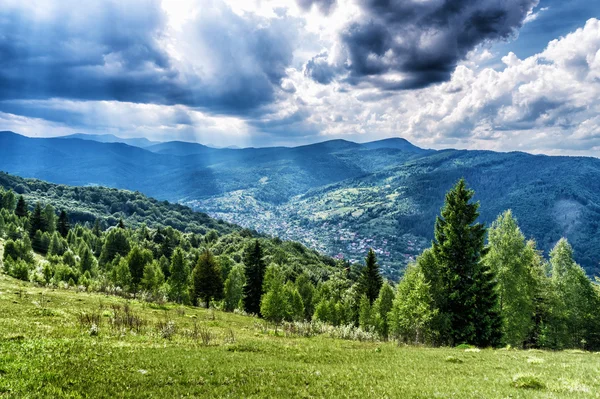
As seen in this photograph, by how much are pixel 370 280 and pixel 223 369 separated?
7352cm

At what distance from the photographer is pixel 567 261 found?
55.5 metres

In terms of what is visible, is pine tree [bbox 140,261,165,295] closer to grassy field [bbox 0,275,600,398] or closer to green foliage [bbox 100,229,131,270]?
grassy field [bbox 0,275,600,398]

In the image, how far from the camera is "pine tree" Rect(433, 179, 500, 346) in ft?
137

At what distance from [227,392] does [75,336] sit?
40.8 feet

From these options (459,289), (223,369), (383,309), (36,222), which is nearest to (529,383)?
(223,369)

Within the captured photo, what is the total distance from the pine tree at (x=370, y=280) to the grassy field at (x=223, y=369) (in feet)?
193

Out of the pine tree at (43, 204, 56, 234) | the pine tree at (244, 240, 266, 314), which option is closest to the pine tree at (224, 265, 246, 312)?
the pine tree at (244, 240, 266, 314)

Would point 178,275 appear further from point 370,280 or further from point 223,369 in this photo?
point 223,369

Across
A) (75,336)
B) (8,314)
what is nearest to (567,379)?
(75,336)

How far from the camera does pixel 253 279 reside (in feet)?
271

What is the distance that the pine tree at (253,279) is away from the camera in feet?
268

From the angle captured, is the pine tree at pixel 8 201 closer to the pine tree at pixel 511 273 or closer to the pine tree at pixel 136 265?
the pine tree at pixel 136 265

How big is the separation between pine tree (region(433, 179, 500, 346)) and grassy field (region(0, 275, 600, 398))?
15267mm

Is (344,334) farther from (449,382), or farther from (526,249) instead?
(526,249)
